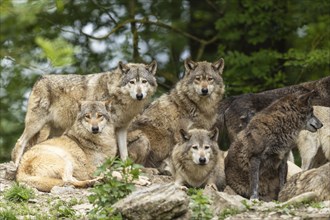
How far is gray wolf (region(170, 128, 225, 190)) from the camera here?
1189cm

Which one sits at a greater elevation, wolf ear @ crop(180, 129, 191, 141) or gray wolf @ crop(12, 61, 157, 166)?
gray wolf @ crop(12, 61, 157, 166)

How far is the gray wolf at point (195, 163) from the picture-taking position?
468 inches

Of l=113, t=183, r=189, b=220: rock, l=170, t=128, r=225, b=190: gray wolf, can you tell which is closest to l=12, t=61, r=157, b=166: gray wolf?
l=170, t=128, r=225, b=190: gray wolf

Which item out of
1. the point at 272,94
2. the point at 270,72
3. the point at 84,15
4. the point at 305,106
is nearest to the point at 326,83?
the point at 272,94

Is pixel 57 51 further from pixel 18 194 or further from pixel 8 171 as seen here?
pixel 8 171

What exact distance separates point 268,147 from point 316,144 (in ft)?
6.95

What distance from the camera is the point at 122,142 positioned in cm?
1338

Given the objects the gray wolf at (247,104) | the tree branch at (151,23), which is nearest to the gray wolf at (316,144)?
the gray wolf at (247,104)

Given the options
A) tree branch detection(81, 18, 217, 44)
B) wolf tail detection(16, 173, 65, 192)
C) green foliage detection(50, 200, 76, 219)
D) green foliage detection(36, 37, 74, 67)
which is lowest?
green foliage detection(50, 200, 76, 219)

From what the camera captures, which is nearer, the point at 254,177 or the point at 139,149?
the point at 254,177

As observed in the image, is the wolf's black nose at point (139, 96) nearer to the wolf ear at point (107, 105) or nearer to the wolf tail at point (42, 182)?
the wolf ear at point (107, 105)

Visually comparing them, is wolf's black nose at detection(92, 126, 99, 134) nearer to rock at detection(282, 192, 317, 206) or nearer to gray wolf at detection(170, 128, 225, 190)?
gray wolf at detection(170, 128, 225, 190)

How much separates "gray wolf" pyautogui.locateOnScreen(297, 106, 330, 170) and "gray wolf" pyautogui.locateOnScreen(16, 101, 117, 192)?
9.52 feet

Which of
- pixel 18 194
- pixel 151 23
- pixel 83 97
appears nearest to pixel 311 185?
pixel 18 194
